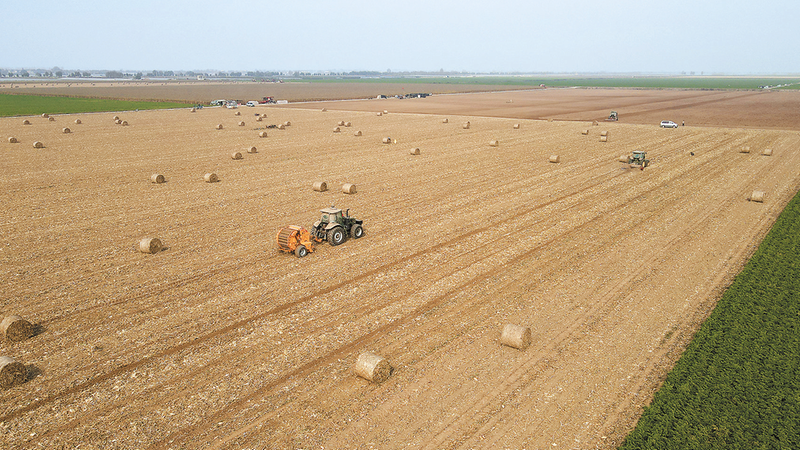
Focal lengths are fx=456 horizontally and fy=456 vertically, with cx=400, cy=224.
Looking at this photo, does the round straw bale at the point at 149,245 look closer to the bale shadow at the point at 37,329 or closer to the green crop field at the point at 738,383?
the bale shadow at the point at 37,329

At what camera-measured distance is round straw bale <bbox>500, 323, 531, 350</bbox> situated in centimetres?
1162

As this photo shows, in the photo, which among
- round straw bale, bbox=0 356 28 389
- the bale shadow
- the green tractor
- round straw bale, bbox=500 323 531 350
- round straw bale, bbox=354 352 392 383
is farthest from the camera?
the green tractor

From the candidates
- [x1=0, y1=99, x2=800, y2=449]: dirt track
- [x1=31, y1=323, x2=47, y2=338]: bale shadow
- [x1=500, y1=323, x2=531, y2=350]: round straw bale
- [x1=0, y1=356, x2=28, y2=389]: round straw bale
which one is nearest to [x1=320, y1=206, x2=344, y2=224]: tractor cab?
[x1=0, y1=99, x2=800, y2=449]: dirt track

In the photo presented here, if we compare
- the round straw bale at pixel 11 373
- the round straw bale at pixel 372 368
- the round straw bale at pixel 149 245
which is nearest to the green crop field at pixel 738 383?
the round straw bale at pixel 372 368

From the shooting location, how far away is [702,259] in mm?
17172

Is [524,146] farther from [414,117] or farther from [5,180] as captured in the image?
[5,180]

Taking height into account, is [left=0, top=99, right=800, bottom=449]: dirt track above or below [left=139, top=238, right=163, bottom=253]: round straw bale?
below

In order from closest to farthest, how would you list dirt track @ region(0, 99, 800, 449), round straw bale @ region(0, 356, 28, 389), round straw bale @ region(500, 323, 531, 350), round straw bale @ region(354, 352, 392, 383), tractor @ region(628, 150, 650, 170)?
dirt track @ region(0, 99, 800, 449) → round straw bale @ region(0, 356, 28, 389) → round straw bale @ region(354, 352, 392, 383) → round straw bale @ region(500, 323, 531, 350) → tractor @ region(628, 150, 650, 170)

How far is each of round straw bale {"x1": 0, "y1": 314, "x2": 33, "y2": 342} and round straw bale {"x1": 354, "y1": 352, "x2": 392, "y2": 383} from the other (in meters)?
8.83

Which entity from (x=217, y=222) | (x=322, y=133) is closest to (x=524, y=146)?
(x=322, y=133)

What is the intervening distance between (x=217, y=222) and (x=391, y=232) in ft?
26.8

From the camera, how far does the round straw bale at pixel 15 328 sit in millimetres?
11648

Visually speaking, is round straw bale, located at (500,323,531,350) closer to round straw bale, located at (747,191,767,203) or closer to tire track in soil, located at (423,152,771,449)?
tire track in soil, located at (423,152,771,449)

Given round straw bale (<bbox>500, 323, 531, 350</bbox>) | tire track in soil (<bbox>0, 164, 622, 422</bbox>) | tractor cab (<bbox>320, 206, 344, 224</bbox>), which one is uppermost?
tractor cab (<bbox>320, 206, 344, 224</bbox>)
